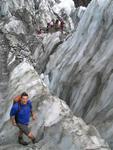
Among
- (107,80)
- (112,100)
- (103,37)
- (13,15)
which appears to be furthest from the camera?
(13,15)

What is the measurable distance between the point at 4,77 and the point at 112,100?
1517cm

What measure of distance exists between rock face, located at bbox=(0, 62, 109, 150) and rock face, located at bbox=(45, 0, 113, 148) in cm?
148

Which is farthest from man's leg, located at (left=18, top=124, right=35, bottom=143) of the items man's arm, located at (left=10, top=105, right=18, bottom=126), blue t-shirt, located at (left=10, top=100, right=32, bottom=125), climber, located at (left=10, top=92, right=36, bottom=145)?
man's arm, located at (left=10, top=105, right=18, bottom=126)

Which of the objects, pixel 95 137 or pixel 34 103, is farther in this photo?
pixel 34 103

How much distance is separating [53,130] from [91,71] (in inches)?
223

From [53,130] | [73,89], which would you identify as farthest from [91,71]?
[53,130]

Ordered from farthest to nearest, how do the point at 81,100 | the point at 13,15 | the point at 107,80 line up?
the point at 13,15 < the point at 81,100 < the point at 107,80

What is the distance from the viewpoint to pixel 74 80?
23.0 metres

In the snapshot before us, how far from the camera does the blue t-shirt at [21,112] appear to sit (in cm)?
1630

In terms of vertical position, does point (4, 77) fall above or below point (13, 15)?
below

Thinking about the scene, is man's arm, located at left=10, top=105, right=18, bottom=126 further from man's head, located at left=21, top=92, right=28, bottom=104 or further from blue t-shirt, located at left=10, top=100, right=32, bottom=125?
man's head, located at left=21, top=92, right=28, bottom=104

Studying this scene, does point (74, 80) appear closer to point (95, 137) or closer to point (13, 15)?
point (95, 137)

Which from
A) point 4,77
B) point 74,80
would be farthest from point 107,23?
point 4,77

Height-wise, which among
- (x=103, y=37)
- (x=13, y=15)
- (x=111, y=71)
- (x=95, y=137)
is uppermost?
(x=13, y=15)
